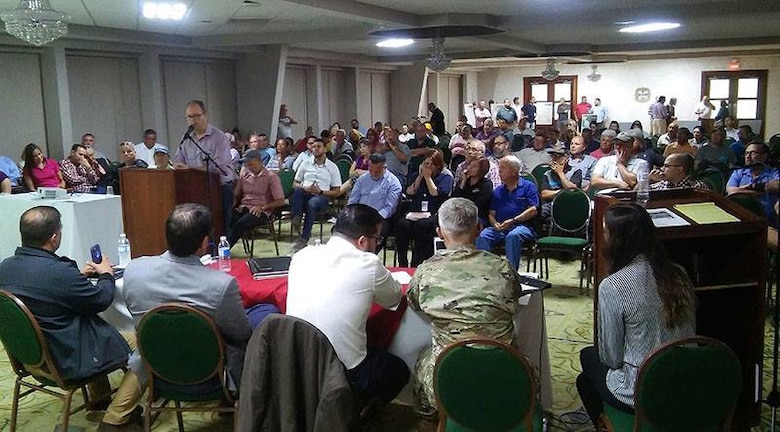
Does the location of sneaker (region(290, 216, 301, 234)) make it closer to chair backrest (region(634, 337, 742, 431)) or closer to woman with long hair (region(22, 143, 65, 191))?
woman with long hair (region(22, 143, 65, 191))

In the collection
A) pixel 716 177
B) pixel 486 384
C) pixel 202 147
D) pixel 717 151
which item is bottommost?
pixel 486 384

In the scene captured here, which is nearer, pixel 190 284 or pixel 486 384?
pixel 486 384

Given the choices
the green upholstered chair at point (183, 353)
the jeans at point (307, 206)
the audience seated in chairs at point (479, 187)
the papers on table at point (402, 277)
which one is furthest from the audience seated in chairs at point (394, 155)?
the green upholstered chair at point (183, 353)

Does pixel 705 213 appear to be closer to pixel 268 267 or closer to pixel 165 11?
pixel 268 267

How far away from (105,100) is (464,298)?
10355 mm

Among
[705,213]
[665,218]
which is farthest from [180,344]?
[705,213]

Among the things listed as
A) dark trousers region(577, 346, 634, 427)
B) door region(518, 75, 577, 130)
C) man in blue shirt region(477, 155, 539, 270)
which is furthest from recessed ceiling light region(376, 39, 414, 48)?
door region(518, 75, 577, 130)

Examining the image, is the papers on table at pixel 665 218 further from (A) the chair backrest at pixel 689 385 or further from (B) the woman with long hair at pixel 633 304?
→ (A) the chair backrest at pixel 689 385

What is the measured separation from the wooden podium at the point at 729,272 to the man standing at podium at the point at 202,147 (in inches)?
138

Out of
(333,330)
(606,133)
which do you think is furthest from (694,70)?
(333,330)

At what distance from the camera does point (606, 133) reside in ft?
26.1

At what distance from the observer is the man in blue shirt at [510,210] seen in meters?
5.67

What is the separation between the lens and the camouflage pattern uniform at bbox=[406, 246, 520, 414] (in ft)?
8.87

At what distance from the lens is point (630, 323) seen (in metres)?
2.62
